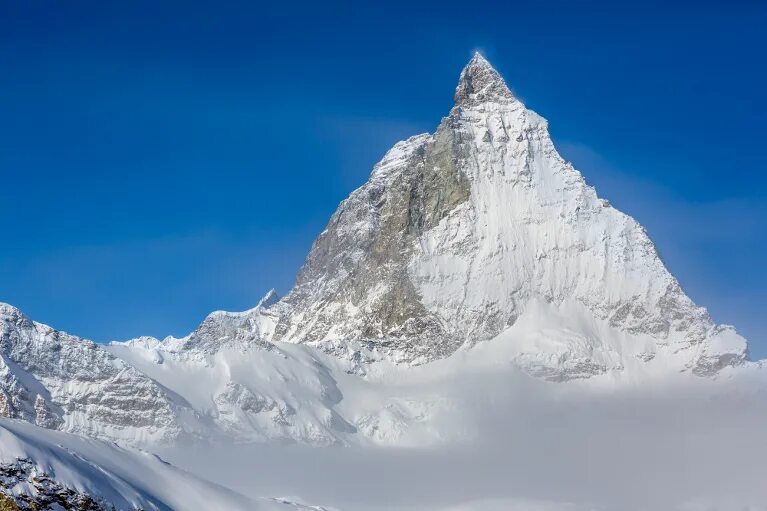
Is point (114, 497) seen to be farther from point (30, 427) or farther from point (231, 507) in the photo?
point (231, 507)

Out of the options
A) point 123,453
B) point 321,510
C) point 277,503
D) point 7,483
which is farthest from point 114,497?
point 321,510

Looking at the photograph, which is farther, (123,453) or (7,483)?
(123,453)

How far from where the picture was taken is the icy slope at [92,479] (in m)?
67.9

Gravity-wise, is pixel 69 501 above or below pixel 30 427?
below

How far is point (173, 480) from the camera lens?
10569 centimetres

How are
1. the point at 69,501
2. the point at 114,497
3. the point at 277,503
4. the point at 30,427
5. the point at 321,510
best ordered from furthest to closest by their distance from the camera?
the point at 321,510, the point at 277,503, the point at 30,427, the point at 114,497, the point at 69,501

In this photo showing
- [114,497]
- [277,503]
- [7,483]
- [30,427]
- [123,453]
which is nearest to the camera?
[7,483]

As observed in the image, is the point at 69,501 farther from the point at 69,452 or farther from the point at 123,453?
the point at 123,453

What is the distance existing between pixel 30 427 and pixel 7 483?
21334 millimetres

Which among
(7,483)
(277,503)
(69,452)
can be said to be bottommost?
(7,483)

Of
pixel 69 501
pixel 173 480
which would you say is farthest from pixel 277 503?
pixel 69 501

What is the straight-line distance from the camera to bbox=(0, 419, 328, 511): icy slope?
6794cm

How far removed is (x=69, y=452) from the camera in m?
83.5

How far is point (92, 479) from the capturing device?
78062 millimetres
